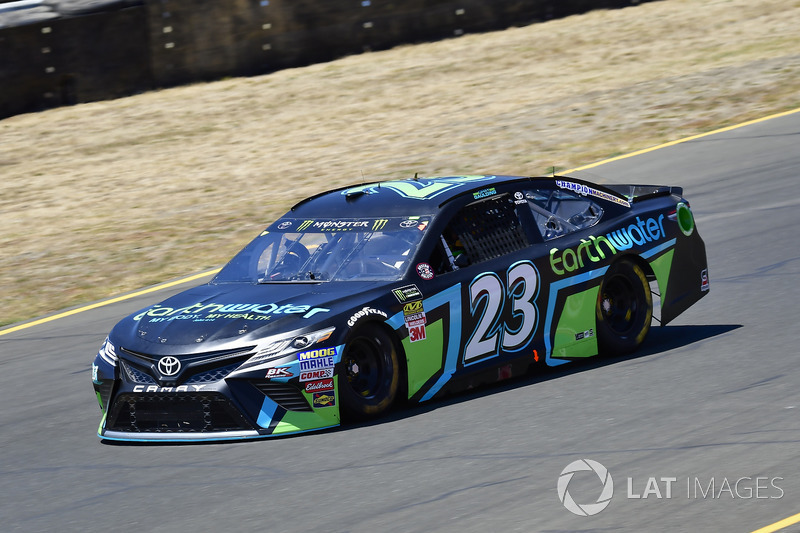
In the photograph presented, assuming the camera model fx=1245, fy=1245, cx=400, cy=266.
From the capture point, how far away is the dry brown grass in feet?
48.5

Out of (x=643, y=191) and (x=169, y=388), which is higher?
(x=643, y=191)

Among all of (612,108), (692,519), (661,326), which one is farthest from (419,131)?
(692,519)

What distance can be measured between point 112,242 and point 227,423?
26.1 feet

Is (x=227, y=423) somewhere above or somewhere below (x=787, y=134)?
above

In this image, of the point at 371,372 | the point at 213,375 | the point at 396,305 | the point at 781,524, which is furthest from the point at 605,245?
the point at 781,524

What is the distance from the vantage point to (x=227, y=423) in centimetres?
727

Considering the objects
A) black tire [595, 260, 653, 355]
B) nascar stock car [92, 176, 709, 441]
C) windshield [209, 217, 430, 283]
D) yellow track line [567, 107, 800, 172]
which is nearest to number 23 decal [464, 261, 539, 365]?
nascar stock car [92, 176, 709, 441]

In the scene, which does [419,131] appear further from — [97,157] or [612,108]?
[97,157]

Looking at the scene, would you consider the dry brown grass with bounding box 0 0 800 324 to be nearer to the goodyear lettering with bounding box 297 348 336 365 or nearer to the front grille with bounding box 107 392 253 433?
the front grille with bounding box 107 392 253 433

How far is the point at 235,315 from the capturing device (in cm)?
756

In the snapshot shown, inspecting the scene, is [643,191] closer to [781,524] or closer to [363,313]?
[363,313]

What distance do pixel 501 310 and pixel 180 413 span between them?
2.26 meters

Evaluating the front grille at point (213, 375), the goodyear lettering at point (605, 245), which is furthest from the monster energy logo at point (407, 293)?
the goodyear lettering at point (605, 245)

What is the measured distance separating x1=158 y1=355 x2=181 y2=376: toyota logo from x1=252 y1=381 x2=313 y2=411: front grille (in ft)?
1.54
